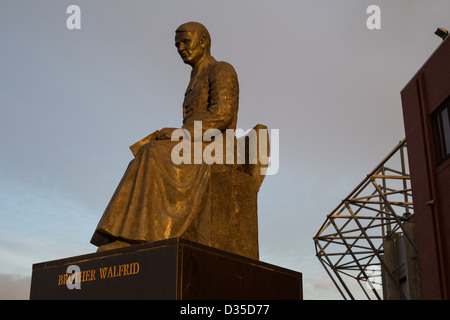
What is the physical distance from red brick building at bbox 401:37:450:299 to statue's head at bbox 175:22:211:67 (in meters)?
12.2

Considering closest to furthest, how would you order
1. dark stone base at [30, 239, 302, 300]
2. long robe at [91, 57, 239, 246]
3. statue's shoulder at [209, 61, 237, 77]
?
dark stone base at [30, 239, 302, 300]
long robe at [91, 57, 239, 246]
statue's shoulder at [209, 61, 237, 77]

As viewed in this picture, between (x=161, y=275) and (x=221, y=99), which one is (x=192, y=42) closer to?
(x=221, y=99)

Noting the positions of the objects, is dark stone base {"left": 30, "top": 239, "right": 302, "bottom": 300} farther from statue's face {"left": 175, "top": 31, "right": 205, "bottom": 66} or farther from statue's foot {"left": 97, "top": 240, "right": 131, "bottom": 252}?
statue's face {"left": 175, "top": 31, "right": 205, "bottom": 66}

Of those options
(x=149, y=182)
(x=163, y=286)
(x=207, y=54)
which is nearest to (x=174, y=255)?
(x=163, y=286)

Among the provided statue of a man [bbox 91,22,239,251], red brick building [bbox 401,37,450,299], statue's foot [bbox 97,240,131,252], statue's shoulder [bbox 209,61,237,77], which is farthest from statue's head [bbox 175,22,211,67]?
red brick building [bbox 401,37,450,299]

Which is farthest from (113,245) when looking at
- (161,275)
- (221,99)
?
(221,99)

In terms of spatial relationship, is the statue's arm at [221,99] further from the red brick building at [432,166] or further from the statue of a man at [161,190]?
the red brick building at [432,166]

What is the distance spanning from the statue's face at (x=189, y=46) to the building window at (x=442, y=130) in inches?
483

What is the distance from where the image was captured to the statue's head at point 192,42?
20.7 feet

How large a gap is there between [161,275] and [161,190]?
1.17m

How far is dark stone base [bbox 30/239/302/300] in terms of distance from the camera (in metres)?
4.21

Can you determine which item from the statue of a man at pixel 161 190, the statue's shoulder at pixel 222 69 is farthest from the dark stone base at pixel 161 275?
the statue's shoulder at pixel 222 69

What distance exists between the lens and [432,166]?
693 inches
